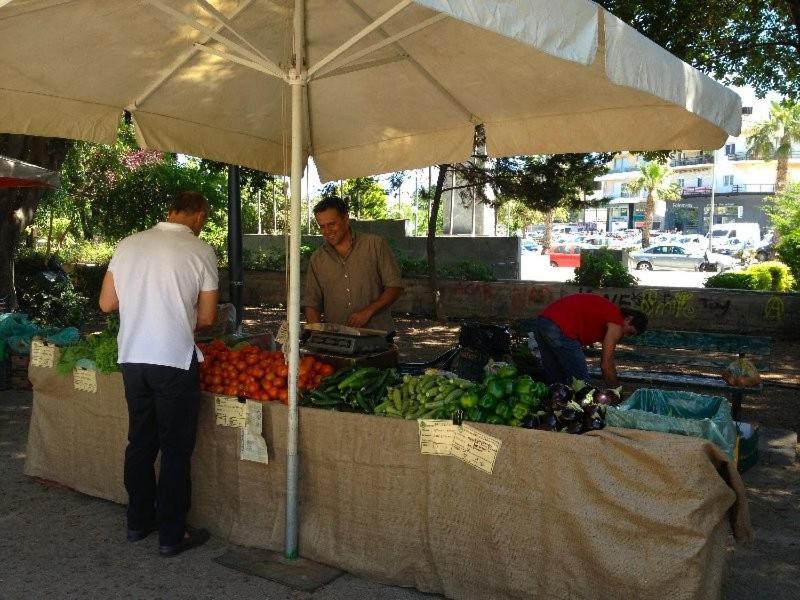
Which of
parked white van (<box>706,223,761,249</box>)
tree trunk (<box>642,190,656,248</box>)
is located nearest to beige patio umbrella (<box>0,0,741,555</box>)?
parked white van (<box>706,223,761,249</box>)

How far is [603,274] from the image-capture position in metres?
14.4

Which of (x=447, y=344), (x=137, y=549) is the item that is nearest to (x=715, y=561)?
(x=137, y=549)

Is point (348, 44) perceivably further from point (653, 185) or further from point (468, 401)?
point (653, 185)

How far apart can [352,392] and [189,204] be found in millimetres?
1347

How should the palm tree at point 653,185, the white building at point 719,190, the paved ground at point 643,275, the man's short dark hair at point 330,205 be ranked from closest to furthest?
the man's short dark hair at point 330,205, the paved ground at point 643,275, the palm tree at point 653,185, the white building at point 719,190

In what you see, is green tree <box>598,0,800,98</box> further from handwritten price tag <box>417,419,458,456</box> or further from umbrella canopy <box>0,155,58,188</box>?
handwritten price tag <box>417,419,458,456</box>

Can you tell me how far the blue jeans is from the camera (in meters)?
5.89

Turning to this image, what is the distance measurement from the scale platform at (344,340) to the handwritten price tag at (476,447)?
124cm

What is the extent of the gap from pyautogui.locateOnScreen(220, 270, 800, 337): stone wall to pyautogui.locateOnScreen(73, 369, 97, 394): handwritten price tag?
10478 millimetres

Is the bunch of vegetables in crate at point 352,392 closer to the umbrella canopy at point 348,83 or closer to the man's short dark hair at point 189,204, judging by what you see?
the man's short dark hair at point 189,204

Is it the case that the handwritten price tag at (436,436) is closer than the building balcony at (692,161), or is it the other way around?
the handwritten price tag at (436,436)

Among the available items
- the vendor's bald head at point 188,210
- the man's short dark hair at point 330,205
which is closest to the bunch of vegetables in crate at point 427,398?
the vendor's bald head at point 188,210

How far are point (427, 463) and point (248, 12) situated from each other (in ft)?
8.84

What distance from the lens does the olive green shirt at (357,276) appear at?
219 inches
